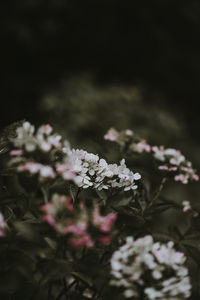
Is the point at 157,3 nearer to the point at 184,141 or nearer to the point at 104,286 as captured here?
the point at 184,141

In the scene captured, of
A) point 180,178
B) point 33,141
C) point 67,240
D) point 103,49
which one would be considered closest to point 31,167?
point 33,141

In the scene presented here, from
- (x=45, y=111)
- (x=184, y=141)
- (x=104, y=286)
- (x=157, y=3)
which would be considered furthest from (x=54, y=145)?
(x=157, y=3)

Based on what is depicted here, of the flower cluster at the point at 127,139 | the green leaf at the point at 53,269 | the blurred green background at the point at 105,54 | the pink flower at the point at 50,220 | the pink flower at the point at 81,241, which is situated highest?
the blurred green background at the point at 105,54

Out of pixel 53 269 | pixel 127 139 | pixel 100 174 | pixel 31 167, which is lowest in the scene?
pixel 53 269

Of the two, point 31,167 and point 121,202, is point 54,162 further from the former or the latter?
point 121,202

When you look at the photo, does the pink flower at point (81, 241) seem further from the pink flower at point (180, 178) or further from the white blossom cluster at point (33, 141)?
the pink flower at point (180, 178)

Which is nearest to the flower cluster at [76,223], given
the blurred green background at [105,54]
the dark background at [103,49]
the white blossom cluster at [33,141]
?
the white blossom cluster at [33,141]

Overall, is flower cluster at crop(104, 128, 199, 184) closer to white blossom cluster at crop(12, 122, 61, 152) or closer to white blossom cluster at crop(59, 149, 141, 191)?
white blossom cluster at crop(59, 149, 141, 191)
